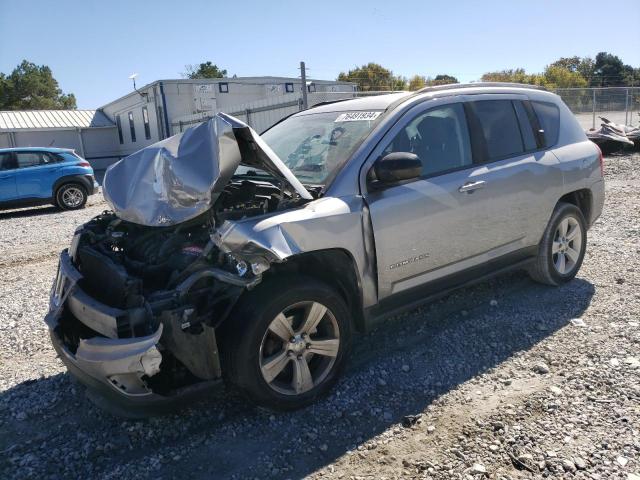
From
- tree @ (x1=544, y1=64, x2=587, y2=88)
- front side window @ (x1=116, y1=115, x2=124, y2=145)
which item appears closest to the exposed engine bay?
front side window @ (x1=116, y1=115, x2=124, y2=145)

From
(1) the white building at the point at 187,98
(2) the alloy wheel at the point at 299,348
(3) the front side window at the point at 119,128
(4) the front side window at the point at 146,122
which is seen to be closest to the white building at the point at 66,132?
(3) the front side window at the point at 119,128

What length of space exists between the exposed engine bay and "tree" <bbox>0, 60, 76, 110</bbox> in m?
69.2

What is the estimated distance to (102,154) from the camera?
107 ft

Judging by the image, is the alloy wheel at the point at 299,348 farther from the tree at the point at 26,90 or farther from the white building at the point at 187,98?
the tree at the point at 26,90

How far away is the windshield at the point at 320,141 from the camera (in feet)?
11.7

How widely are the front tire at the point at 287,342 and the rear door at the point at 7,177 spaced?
37.9ft

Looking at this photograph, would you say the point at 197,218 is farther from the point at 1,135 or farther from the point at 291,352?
the point at 1,135

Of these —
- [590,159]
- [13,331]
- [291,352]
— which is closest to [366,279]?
[291,352]

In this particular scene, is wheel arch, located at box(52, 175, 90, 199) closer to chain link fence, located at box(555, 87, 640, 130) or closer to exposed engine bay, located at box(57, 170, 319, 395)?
exposed engine bay, located at box(57, 170, 319, 395)

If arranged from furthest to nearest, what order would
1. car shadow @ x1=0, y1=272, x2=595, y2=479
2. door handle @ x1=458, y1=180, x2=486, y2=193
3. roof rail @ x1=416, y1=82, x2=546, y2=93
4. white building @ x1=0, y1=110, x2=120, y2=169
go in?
white building @ x1=0, y1=110, x2=120, y2=169, roof rail @ x1=416, y1=82, x2=546, y2=93, door handle @ x1=458, y1=180, x2=486, y2=193, car shadow @ x1=0, y1=272, x2=595, y2=479

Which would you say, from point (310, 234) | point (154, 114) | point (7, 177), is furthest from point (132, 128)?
point (310, 234)

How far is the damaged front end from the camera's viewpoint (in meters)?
2.64

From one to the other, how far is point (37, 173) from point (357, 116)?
11156mm

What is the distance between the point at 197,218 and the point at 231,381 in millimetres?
1076
